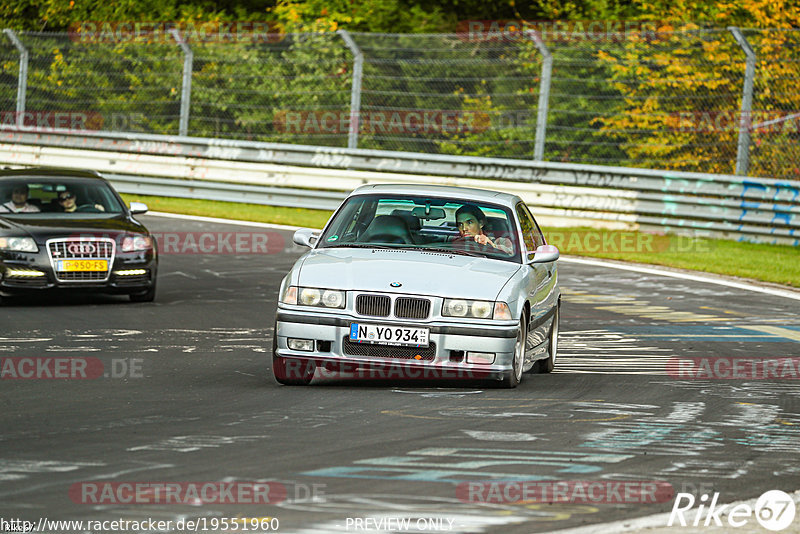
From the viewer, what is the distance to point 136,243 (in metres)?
14.2

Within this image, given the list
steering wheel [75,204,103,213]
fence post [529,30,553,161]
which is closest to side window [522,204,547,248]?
steering wheel [75,204,103,213]

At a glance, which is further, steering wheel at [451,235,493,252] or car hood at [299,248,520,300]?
steering wheel at [451,235,493,252]

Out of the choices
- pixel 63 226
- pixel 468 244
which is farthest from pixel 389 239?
pixel 63 226

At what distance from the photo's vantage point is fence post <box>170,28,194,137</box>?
86.1 ft

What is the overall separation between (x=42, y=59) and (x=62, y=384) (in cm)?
2028

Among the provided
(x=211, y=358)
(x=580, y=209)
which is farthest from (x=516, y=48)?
(x=211, y=358)

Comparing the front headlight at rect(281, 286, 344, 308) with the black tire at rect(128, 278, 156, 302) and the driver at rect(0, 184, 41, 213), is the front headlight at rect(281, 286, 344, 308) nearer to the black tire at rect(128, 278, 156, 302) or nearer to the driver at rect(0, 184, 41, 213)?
the black tire at rect(128, 278, 156, 302)

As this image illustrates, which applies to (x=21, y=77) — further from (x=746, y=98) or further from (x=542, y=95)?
(x=746, y=98)

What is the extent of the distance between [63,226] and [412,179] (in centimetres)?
1125

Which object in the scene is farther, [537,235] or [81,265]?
[81,265]

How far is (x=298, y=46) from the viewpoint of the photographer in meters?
26.4

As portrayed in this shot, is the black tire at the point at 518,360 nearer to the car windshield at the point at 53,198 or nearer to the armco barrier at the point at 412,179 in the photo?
the car windshield at the point at 53,198

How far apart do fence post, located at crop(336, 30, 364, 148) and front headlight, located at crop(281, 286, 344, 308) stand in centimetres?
1589

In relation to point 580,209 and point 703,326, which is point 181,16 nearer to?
point 580,209
